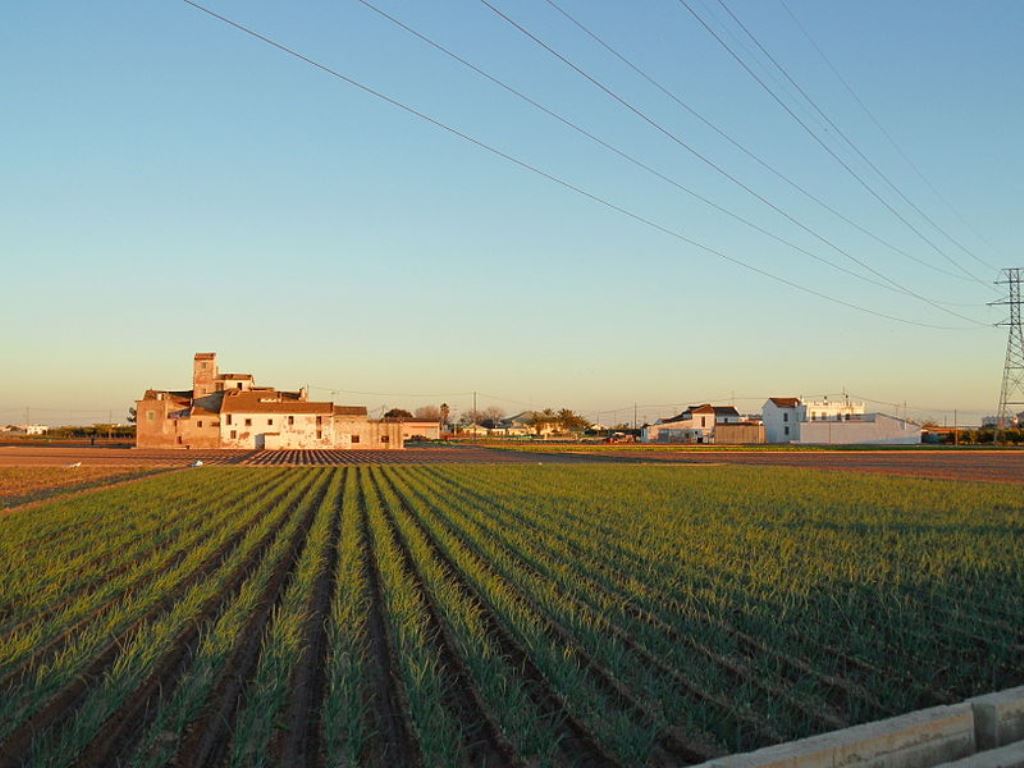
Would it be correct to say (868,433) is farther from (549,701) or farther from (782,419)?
(549,701)

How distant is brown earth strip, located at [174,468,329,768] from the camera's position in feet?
17.8

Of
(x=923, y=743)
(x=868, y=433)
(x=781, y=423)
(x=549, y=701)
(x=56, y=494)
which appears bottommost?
(x=56, y=494)

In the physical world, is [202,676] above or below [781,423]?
below

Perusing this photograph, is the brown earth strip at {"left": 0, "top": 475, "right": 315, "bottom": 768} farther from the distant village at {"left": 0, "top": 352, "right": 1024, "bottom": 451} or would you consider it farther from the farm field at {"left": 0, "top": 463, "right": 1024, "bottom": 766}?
the distant village at {"left": 0, "top": 352, "right": 1024, "bottom": 451}

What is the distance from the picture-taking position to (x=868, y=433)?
108 m

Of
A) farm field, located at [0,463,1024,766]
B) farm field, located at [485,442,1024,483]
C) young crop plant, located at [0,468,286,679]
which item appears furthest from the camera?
farm field, located at [485,442,1024,483]

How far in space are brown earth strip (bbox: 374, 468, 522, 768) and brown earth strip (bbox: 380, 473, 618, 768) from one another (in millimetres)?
418

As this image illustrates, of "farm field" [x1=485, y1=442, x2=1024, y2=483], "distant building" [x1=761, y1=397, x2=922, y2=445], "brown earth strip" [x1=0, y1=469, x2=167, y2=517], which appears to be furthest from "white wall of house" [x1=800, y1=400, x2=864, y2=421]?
"brown earth strip" [x1=0, y1=469, x2=167, y2=517]

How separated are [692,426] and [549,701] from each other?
124 meters

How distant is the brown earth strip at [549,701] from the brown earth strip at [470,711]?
1.37ft

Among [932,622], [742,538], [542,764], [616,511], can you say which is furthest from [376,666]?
[616,511]

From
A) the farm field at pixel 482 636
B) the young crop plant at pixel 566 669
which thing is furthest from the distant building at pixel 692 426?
the young crop plant at pixel 566 669

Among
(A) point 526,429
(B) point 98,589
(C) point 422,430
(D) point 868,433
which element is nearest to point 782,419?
(D) point 868,433

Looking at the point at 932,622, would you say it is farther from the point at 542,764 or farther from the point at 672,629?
the point at 542,764
